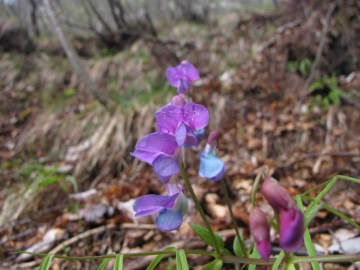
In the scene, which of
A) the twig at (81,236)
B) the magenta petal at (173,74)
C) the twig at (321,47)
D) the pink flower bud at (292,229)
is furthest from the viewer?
the twig at (321,47)

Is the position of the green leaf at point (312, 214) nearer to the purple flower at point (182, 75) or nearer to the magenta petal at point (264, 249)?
the magenta petal at point (264, 249)

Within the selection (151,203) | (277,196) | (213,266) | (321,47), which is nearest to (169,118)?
(151,203)

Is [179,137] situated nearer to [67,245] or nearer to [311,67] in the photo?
[67,245]

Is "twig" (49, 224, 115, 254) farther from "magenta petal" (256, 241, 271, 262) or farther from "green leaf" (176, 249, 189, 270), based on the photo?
"magenta petal" (256, 241, 271, 262)

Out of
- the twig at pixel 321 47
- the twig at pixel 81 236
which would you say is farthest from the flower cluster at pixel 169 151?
the twig at pixel 321 47

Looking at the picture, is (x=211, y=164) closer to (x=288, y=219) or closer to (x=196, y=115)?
(x=196, y=115)

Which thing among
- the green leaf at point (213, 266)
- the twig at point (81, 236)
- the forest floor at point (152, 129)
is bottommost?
the forest floor at point (152, 129)

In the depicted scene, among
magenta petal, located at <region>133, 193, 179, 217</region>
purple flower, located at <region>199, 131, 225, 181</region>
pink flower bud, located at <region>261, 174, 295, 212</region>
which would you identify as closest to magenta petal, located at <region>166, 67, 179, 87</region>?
purple flower, located at <region>199, 131, 225, 181</region>
